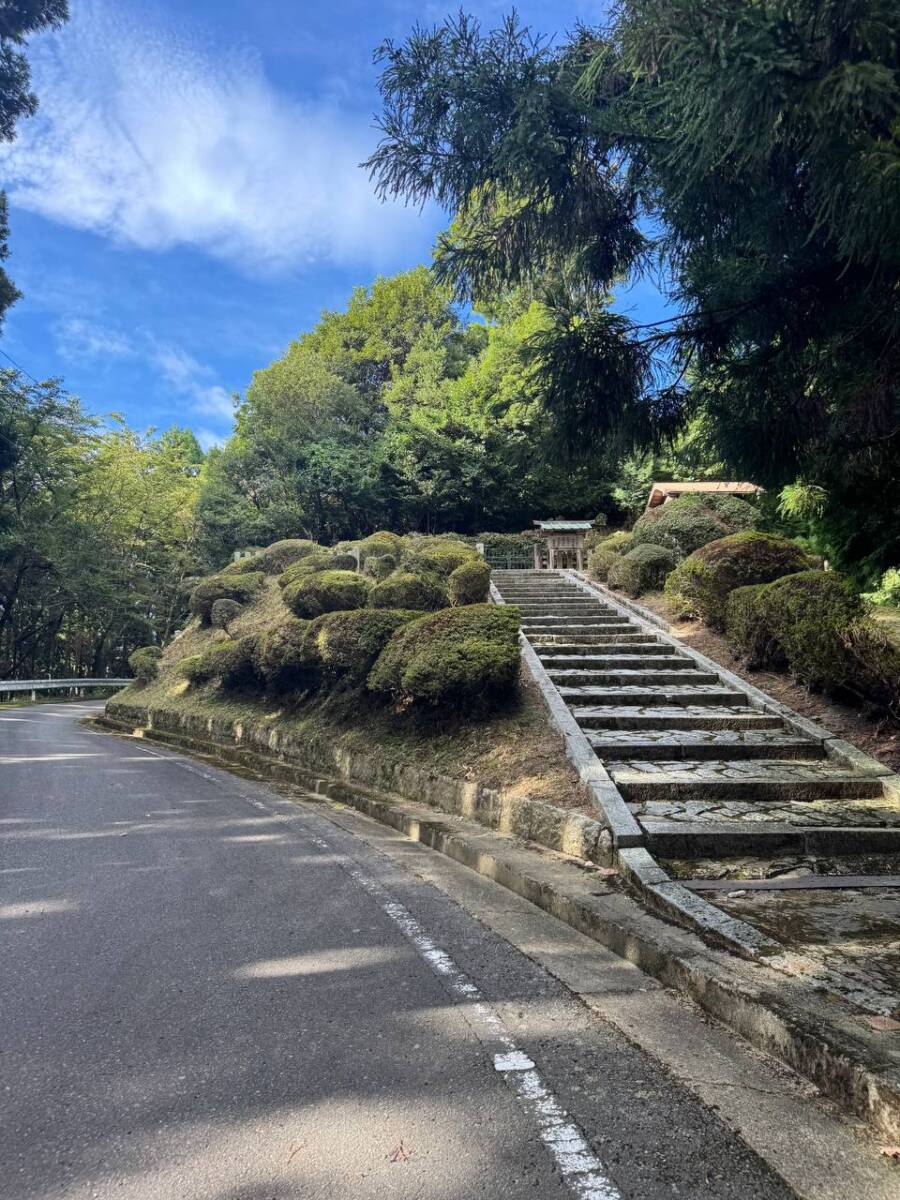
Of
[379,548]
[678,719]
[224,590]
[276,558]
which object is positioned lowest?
[678,719]

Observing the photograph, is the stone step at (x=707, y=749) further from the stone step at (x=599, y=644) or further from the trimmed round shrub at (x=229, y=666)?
the trimmed round shrub at (x=229, y=666)

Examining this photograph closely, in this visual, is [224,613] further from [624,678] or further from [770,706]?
[770,706]

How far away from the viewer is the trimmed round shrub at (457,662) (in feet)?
22.4

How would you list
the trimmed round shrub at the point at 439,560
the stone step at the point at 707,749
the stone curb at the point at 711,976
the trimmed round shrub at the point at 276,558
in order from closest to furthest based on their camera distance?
the stone curb at the point at 711,976, the stone step at the point at 707,749, the trimmed round shrub at the point at 439,560, the trimmed round shrub at the point at 276,558

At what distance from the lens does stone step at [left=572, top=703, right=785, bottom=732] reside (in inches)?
256

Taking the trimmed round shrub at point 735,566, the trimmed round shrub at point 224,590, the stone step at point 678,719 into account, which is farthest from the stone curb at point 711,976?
the trimmed round shrub at point 224,590

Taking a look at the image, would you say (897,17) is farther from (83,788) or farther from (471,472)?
(471,472)

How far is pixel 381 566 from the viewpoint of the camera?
15.3 meters

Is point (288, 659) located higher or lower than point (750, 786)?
higher

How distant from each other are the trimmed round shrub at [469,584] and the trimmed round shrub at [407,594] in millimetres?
302

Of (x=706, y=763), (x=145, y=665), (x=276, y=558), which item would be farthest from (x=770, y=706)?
(x=276, y=558)

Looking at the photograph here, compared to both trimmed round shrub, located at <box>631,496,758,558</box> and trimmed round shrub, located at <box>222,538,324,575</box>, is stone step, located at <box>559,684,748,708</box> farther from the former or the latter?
trimmed round shrub, located at <box>222,538,324,575</box>

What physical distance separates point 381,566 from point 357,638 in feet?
22.7

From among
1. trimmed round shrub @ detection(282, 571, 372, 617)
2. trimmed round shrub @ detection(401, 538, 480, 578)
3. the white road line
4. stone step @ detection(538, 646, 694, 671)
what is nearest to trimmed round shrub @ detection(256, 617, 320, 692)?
trimmed round shrub @ detection(282, 571, 372, 617)
